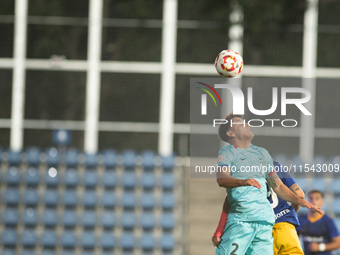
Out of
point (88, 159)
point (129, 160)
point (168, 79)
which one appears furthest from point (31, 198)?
point (168, 79)

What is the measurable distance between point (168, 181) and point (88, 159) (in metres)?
1.71

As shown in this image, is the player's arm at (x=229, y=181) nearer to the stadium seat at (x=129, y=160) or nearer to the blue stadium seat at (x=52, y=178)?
the stadium seat at (x=129, y=160)

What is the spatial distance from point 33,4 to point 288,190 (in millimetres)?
8788

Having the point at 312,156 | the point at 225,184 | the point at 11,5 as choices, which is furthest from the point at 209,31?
the point at 225,184

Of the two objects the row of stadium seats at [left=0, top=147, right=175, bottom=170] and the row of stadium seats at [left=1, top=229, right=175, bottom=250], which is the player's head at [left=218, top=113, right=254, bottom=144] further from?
the row of stadium seats at [left=0, top=147, right=175, bottom=170]

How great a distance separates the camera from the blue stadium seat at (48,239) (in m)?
9.95

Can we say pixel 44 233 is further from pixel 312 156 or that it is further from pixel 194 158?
pixel 194 158

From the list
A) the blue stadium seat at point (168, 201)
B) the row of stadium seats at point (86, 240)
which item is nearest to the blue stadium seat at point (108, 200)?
the row of stadium seats at point (86, 240)

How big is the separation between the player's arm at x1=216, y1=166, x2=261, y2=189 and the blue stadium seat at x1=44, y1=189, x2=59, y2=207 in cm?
700

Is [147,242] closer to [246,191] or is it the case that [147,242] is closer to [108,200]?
[108,200]

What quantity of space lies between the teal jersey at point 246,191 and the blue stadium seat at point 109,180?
659 cm

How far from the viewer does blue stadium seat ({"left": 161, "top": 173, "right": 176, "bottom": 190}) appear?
33.6 feet

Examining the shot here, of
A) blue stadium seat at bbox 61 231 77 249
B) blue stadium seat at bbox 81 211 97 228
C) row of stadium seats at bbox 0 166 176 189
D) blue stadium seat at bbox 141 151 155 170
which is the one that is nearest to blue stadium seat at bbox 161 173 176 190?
row of stadium seats at bbox 0 166 176 189

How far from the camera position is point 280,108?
4.30m
